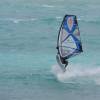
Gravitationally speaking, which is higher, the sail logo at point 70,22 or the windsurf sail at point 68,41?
the sail logo at point 70,22

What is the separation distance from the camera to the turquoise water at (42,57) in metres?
41.8

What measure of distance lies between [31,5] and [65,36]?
124 feet

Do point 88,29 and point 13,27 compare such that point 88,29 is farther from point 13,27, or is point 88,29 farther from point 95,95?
point 95,95

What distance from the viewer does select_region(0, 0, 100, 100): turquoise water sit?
4184 cm

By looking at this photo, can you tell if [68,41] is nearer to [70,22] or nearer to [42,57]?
[70,22]

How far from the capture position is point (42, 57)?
164 feet

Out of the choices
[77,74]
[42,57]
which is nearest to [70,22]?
[77,74]

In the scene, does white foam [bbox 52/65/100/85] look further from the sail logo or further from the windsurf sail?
the sail logo

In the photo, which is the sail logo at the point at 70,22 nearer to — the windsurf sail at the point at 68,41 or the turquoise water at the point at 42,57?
the windsurf sail at the point at 68,41

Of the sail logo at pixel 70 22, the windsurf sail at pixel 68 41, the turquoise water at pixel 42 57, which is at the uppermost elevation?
the sail logo at pixel 70 22

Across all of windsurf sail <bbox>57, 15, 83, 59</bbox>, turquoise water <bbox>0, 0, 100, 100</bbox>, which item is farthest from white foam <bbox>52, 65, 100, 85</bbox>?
windsurf sail <bbox>57, 15, 83, 59</bbox>

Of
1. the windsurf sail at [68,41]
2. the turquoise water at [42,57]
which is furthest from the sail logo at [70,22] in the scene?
the turquoise water at [42,57]

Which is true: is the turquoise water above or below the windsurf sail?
below

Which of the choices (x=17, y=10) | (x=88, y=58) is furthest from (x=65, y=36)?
(x=17, y=10)
